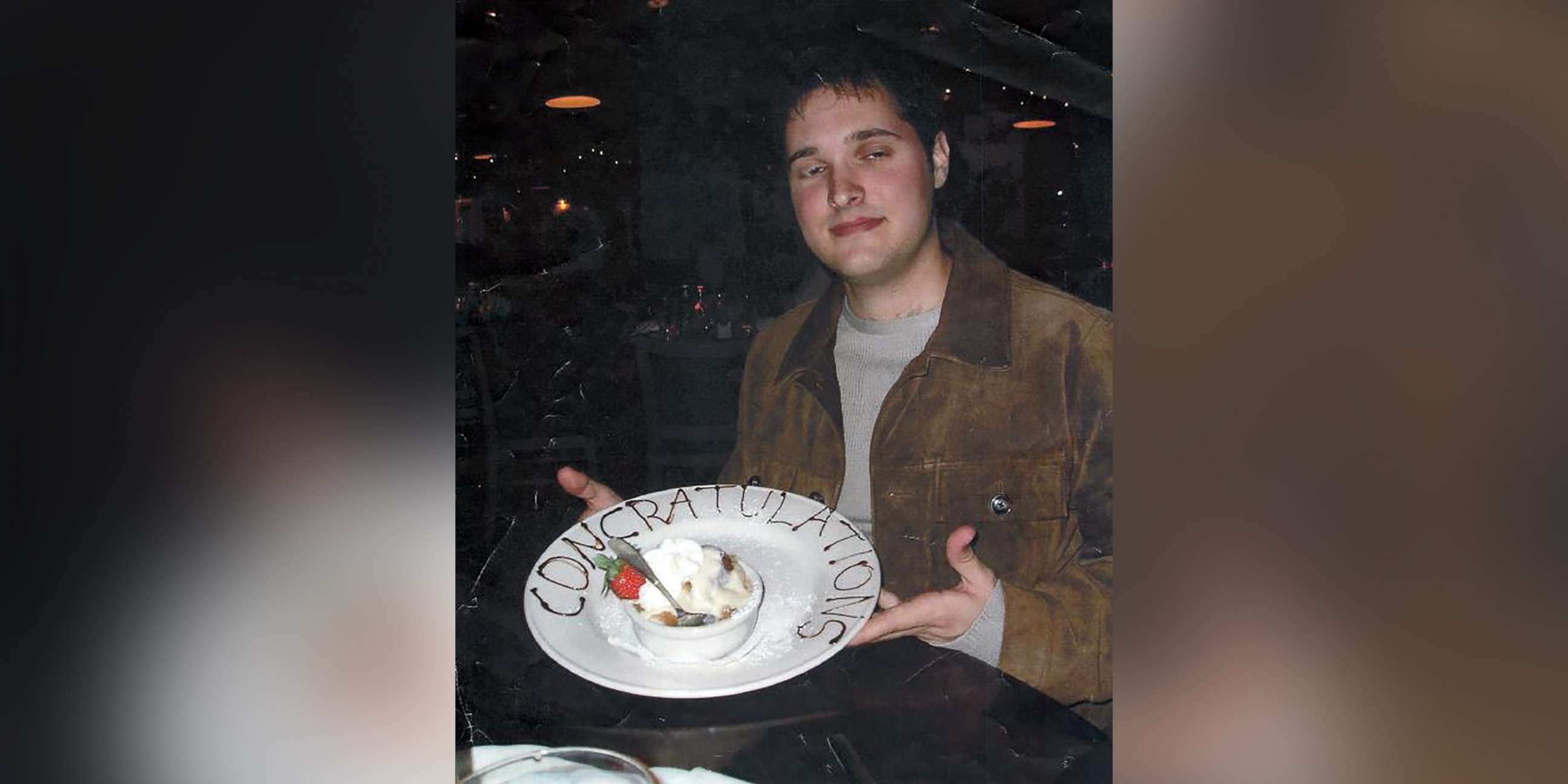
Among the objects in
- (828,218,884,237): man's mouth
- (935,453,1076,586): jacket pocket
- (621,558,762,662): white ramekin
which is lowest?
(621,558,762,662): white ramekin

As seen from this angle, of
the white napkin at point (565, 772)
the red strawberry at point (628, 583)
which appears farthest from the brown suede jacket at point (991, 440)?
the white napkin at point (565, 772)

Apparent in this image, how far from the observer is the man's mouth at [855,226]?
2164 mm

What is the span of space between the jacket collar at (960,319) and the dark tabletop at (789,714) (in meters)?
0.53

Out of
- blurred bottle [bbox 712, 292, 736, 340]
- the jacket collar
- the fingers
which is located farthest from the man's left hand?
blurred bottle [bbox 712, 292, 736, 340]

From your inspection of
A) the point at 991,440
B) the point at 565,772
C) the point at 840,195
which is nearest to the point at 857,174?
the point at 840,195

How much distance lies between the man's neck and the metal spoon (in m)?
0.61

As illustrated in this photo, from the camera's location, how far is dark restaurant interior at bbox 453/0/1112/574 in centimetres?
215

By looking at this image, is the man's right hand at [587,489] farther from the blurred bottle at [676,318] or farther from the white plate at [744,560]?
the blurred bottle at [676,318]

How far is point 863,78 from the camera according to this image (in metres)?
2.15

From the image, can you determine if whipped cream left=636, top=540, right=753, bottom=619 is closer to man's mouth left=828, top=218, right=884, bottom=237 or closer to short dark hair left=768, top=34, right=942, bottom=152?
man's mouth left=828, top=218, right=884, bottom=237

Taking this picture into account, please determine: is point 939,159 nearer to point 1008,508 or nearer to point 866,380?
point 866,380

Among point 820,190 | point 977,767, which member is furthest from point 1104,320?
point 977,767
